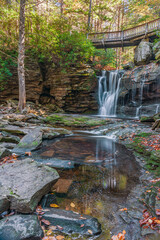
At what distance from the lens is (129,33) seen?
16.5 m

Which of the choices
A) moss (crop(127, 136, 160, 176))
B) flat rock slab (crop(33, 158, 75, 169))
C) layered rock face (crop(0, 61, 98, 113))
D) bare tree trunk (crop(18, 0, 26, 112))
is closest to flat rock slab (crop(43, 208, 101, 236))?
flat rock slab (crop(33, 158, 75, 169))

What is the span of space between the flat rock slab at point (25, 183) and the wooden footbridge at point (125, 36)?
17.8 meters

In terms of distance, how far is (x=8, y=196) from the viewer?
81.6 inches

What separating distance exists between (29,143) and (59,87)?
36.3 ft

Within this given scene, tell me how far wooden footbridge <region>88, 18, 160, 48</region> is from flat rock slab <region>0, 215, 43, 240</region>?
18.6 metres

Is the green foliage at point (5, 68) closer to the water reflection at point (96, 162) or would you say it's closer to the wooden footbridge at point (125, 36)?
the water reflection at point (96, 162)

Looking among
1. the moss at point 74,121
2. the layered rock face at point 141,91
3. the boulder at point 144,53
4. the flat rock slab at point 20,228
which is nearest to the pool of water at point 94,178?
the flat rock slab at point 20,228

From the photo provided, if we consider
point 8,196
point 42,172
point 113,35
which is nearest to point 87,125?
point 42,172

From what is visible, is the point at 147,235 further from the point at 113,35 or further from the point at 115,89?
the point at 113,35

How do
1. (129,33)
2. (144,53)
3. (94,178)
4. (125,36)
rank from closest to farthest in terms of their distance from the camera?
(94,178)
(144,53)
(129,33)
(125,36)

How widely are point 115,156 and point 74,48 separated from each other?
1274cm

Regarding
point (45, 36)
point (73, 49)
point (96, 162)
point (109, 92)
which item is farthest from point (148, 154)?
point (73, 49)

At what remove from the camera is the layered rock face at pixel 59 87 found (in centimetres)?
1466

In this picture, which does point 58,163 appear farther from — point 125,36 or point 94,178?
point 125,36
